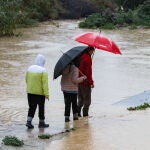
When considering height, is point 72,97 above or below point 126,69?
above

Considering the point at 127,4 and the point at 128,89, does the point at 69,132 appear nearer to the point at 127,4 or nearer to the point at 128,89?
the point at 128,89

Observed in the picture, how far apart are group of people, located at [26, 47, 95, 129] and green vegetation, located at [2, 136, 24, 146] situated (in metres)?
1.27

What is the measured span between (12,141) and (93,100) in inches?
231

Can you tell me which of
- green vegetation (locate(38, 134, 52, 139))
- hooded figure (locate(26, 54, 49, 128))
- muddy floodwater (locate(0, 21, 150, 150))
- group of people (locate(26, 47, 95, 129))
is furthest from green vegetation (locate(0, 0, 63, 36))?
green vegetation (locate(38, 134, 52, 139))

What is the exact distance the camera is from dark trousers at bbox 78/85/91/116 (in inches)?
361

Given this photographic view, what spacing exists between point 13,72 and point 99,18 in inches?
947

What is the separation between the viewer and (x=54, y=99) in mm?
12945

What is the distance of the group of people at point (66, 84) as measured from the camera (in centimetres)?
849

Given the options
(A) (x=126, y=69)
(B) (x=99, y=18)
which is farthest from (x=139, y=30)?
(A) (x=126, y=69)

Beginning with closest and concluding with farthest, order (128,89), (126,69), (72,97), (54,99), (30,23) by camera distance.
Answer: (72,97) → (54,99) → (128,89) → (126,69) → (30,23)

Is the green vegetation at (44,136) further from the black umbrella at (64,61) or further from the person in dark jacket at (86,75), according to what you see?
the person in dark jacket at (86,75)

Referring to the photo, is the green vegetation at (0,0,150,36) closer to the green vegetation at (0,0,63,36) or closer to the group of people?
the green vegetation at (0,0,63,36)

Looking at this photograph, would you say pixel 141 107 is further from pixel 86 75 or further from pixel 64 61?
pixel 64 61

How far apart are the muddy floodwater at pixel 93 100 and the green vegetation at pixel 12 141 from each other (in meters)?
0.09
